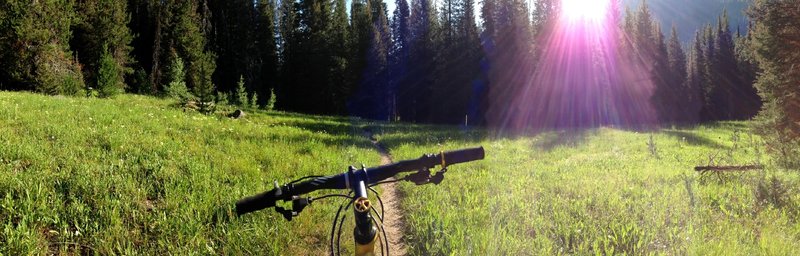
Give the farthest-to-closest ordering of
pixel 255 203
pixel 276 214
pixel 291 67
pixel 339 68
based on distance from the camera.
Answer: pixel 291 67 → pixel 339 68 → pixel 276 214 → pixel 255 203

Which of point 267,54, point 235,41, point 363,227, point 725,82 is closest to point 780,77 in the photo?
point 363,227

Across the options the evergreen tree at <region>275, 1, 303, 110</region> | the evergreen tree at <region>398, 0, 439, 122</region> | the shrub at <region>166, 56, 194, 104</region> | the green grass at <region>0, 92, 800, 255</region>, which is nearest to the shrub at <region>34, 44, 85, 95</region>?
the shrub at <region>166, 56, 194, 104</region>

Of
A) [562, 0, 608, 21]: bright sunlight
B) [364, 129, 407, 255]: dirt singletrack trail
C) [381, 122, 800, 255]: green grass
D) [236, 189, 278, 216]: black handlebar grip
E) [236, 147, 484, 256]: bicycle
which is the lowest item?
[364, 129, 407, 255]: dirt singletrack trail

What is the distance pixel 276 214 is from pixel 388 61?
52242 millimetres

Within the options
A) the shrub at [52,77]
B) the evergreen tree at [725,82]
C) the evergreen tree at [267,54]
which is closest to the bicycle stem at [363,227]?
the shrub at [52,77]

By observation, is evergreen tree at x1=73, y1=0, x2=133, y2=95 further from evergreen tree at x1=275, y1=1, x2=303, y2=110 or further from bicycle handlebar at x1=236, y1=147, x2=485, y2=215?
bicycle handlebar at x1=236, y1=147, x2=485, y2=215

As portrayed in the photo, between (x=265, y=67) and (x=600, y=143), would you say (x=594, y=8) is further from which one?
(x=265, y=67)

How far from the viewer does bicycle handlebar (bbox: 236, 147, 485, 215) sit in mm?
2598

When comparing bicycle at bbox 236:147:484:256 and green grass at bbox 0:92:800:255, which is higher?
bicycle at bbox 236:147:484:256

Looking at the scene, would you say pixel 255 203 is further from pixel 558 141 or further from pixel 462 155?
pixel 558 141

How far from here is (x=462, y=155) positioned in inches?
108

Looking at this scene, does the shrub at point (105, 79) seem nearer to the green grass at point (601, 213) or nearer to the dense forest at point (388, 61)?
the dense forest at point (388, 61)

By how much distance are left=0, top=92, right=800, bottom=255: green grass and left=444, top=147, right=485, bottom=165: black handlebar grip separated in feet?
8.50

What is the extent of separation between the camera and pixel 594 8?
4450 cm
